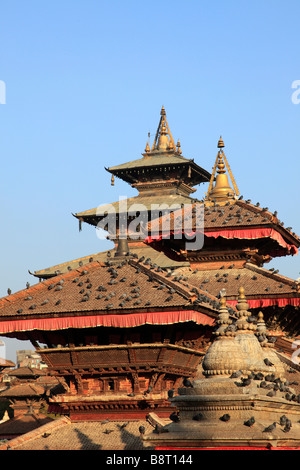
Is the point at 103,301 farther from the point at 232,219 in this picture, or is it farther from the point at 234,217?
the point at 234,217

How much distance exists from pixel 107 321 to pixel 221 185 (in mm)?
12157

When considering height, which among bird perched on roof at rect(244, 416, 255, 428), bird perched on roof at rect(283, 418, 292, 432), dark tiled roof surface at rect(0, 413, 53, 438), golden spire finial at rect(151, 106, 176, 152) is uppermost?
golden spire finial at rect(151, 106, 176, 152)

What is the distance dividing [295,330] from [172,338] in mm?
9079

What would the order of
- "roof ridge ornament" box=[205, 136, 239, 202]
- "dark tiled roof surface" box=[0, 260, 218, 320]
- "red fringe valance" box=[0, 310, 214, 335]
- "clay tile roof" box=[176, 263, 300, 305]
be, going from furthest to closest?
1. "roof ridge ornament" box=[205, 136, 239, 202]
2. "clay tile roof" box=[176, 263, 300, 305]
3. "dark tiled roof surface" box=[0, 260, 218, 320]
4. "red fringe valance" box=[0, 310, 214, 335]

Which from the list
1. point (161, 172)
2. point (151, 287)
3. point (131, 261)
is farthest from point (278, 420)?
point (161, 172)

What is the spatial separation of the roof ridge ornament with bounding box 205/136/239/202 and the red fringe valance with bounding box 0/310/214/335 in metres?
11.0

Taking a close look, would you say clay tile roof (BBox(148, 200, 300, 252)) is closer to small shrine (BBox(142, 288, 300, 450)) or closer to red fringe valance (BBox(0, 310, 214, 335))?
red fringe valance (BBox(0, 310, 214, 335))

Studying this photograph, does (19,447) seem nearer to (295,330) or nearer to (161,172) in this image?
(295,330)

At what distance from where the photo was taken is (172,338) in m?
21.7

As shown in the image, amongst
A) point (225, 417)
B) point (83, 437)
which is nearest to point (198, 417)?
point (225, 417)

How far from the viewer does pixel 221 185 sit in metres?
32.0

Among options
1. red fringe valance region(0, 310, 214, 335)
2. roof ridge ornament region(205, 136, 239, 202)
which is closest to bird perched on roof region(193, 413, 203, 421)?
red fringe valance region(0, 310, 214, 335)

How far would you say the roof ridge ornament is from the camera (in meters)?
31.5

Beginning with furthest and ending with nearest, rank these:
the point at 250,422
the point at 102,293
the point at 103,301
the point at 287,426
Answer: the point at 102,293
the point at 103,301
the point at 287,426
the point at 250,422
